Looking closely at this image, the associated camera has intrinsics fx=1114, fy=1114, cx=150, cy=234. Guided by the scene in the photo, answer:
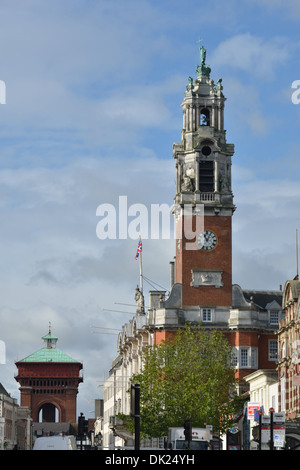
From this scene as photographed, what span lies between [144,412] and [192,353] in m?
7.10

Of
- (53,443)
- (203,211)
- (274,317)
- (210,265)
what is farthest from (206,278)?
(53,443)

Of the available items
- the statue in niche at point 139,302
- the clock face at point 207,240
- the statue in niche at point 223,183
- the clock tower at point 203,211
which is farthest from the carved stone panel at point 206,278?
the statue in niche at point 139,302

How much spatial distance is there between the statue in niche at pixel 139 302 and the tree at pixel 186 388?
41.3 m

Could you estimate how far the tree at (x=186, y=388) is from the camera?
98.9m

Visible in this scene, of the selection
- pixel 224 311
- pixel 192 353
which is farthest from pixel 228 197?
pixel 192 353

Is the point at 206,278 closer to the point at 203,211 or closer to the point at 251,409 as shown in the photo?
the point at 203,211

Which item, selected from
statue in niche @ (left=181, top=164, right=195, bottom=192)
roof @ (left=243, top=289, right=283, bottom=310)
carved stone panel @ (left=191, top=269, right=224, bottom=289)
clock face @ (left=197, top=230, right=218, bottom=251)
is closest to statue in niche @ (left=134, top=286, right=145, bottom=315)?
roof @ (left=243, top=289, right=283, bottom=310)

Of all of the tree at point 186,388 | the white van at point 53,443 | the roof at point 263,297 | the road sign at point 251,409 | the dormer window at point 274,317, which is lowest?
the white van at point 53,443

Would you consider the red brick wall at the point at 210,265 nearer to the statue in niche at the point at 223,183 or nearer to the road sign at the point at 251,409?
the statue in niche at the point at 223,183

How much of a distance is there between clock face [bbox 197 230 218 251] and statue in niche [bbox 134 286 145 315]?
2346cm

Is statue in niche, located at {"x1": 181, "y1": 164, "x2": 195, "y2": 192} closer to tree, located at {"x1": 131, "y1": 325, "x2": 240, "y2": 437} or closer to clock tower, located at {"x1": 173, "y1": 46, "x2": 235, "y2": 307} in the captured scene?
clock tower, located at {"x1": 173, "y1": 46, "x2": 235, "y2": 307}

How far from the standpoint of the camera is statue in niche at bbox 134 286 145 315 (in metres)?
147

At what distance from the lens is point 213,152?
421 ft
